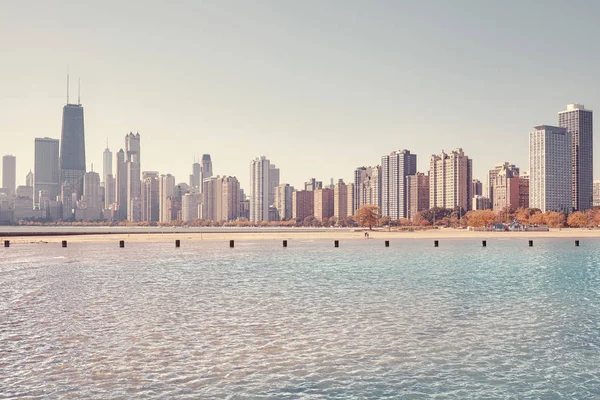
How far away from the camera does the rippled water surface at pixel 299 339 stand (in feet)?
53.6

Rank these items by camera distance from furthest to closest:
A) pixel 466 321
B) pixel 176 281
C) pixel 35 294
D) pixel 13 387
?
pixel 176 281
pixel 35 294
pixel 466 321
pixel 13 387

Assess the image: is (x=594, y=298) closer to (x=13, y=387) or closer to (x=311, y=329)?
(x=311, y=329)

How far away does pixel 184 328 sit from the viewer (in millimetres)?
24781

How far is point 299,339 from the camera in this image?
22.4 meters

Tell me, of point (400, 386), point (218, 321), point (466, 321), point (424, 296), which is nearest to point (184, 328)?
point (218, 321)

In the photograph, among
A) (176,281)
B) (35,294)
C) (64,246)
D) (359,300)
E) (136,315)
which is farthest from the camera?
(64,246)

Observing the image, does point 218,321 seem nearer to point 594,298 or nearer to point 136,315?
point 136,315

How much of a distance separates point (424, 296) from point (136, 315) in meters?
18.1

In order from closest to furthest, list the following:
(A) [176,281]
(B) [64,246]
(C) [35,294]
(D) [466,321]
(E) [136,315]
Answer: (D) [466,321], (E) [136,315], (C) [35,294], (A) [176,281], (B) [64,246]

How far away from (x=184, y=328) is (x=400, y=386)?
469 inches

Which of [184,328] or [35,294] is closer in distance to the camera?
[184,328]

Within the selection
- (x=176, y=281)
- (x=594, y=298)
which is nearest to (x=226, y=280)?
(x=176, y=281)

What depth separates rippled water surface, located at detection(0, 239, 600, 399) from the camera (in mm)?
16344

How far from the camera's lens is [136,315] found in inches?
1110
